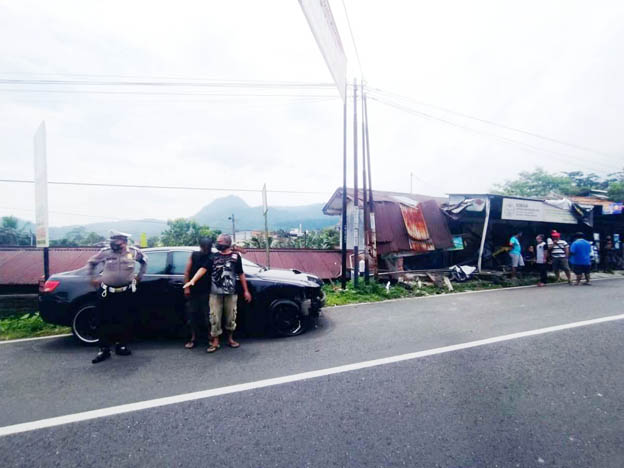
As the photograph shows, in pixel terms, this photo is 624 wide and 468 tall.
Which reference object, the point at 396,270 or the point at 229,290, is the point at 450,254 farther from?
the point at 229,290

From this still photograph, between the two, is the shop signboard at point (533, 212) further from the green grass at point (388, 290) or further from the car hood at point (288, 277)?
the car hood at point (288, 277)

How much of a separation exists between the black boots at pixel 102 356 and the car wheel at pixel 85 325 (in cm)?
75

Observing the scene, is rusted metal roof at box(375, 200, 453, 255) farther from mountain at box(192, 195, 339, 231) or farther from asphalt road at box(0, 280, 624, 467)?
mountain at box(192, 195, 339, 231)

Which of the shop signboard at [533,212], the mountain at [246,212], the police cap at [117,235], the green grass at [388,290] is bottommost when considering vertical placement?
the green grass at [388,290]

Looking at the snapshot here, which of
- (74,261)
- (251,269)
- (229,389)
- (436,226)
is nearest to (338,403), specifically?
(229,389)

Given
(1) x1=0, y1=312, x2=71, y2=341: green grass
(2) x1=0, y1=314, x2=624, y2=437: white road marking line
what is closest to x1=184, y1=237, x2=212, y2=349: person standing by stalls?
(2) x1=0, y1=314, x2=624, y2=437: white road marking line

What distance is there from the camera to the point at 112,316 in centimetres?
394

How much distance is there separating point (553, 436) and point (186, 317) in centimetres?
458

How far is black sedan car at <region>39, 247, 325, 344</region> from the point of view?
4406 millimetres

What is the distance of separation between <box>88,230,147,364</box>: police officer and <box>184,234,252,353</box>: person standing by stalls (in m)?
0.81

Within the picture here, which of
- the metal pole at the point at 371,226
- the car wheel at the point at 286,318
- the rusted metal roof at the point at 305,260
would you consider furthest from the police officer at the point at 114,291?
the metal pole at the point at 371,226

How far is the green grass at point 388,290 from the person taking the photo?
7434 mm

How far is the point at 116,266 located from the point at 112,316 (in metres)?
0.70

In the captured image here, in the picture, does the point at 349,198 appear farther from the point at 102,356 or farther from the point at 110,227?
the point at 110,227
